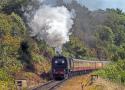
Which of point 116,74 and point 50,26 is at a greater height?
point 50,26

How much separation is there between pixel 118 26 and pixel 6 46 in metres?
71.9

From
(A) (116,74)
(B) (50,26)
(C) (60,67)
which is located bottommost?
(A) (116,74)

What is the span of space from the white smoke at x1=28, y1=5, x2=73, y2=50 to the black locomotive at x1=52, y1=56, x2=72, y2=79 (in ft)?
8.65

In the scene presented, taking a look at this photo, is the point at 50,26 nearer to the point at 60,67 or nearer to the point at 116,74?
the point at 60,67

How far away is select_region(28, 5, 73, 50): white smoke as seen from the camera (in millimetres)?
45878

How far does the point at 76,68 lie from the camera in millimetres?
48938

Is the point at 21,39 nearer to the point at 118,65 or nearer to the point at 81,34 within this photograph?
the point at 118,65

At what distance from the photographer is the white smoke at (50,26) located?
151 feet

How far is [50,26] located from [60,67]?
16.4 ft

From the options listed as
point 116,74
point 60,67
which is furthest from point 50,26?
point 116,74

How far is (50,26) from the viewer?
46.1 metres

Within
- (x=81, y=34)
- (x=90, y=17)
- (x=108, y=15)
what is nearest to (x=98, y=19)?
(x=108, y=15)

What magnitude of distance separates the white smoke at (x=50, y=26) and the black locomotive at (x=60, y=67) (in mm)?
2638

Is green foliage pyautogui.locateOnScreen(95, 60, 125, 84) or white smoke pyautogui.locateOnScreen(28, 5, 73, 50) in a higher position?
white smoke pyautogui.locateOnScreen(28, 5, 73, 50)
